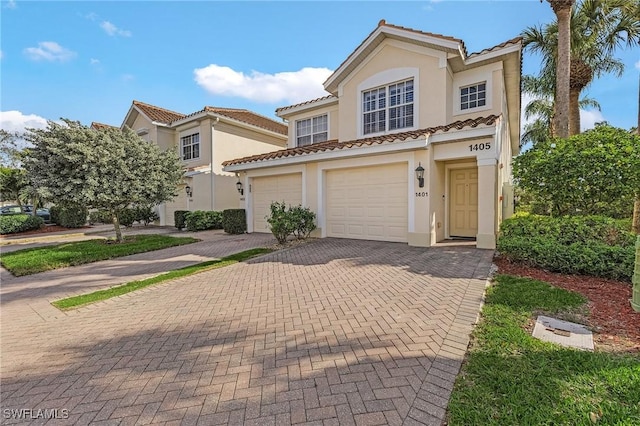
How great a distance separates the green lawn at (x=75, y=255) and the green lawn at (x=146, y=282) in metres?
4.08

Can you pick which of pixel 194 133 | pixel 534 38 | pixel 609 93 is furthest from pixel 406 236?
pixel 609 93

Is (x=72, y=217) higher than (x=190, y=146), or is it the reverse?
(x=190, y=146)

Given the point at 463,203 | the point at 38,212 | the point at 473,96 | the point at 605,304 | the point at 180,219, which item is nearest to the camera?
the point at 605,304

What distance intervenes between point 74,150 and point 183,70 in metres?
7.76

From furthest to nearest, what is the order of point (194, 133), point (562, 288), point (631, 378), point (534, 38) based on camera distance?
point (194, 133) → point (534, 38) → point (562, 288) → point (631, 378)

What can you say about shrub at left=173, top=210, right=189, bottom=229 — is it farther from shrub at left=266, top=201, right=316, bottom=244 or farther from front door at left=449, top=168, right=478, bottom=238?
front door at left=449, top=168, right=478, bottom=238

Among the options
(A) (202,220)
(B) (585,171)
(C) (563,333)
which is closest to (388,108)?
(B) (585,171)

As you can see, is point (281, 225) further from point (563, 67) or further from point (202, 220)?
point (563, 67)

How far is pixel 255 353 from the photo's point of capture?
3.69 meters

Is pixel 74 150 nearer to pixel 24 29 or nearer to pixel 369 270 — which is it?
pixel 24 29

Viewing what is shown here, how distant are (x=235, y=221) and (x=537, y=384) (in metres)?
14.4

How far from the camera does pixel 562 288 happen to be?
582 centimetres

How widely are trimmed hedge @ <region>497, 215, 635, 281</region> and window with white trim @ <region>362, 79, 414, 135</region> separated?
19.8ft

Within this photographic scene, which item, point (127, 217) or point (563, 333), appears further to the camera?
point (127, 217)
